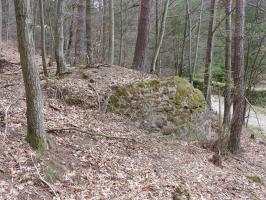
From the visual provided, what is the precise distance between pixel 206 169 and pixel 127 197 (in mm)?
2731

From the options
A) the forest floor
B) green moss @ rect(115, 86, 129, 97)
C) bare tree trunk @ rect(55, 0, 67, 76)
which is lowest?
the forest floor

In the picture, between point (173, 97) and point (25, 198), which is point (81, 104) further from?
point (25, 198)

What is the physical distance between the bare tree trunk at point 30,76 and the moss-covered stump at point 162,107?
11.3 ft

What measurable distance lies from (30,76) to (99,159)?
2017mm

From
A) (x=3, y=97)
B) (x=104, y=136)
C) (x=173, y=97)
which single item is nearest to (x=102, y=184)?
(x=104, y=136)

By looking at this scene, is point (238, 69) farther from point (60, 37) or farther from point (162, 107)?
point (60, 37)

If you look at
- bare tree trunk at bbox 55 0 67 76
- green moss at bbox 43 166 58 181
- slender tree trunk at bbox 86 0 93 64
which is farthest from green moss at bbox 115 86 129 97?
green moss at bbox 43 166 58 181

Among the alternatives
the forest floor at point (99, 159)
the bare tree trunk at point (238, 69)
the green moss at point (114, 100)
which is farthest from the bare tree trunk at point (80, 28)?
the bare tree trunk at point (238, 69)

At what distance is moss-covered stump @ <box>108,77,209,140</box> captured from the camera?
8.76 metres

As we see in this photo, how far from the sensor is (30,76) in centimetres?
498

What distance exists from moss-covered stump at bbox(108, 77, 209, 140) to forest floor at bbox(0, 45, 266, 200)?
0.32m

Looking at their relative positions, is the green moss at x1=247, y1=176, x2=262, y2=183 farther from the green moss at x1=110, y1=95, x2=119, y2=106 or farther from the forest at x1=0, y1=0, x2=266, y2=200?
the green moss at x1=110, y1=95, x2=119, y2=106

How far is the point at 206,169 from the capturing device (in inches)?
296

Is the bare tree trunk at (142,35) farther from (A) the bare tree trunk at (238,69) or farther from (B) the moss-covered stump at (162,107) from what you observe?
(A) the bare tree trunk at (238,69)
